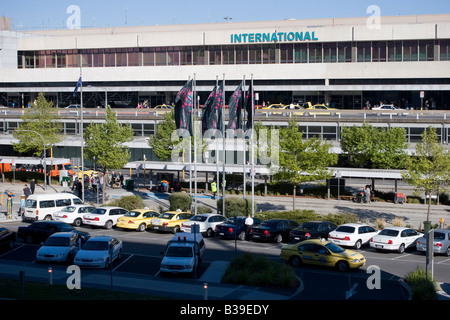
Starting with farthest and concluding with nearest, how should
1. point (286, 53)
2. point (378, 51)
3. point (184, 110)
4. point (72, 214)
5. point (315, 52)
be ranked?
point (286, 53), point (315, 52), point (378, 51), point (184, 110), point (72, 214)

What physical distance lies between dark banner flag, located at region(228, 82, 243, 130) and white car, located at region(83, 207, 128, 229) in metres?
8.70

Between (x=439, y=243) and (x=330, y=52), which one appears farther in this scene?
(x=330, y=52)

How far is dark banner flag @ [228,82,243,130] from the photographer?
34281 mm

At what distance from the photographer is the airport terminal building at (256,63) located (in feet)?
223

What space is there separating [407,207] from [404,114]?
14087mm

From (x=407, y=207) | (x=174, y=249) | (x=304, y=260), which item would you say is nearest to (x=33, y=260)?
(x=174, y=249)

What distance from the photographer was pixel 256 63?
7350 cm

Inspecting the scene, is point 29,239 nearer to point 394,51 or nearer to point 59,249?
point 59,249

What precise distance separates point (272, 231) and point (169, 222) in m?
5.77

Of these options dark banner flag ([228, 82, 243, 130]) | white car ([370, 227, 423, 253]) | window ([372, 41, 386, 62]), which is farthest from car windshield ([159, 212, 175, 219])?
window ([372, 41, 386, 62])

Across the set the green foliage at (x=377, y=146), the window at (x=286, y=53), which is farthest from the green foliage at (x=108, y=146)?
the window at (x=286, y=53)

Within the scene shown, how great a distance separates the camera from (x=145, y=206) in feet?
125

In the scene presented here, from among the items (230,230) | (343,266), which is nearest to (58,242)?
(230,230)

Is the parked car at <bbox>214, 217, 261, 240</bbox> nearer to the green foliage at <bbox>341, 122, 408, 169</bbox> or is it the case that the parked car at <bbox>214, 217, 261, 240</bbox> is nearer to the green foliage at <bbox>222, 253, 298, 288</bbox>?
the green foliage at <bbox>222, 253, 298, 288</bbox>
